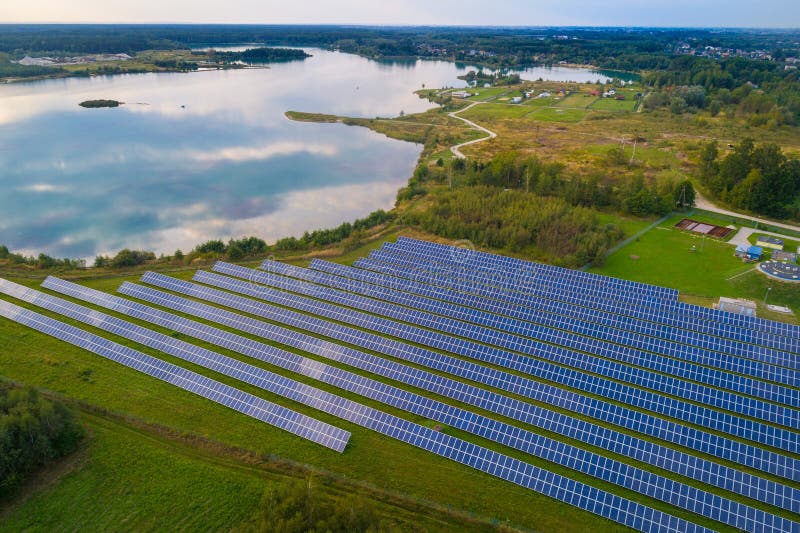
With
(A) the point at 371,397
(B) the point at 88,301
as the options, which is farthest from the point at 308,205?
(A) the point at 371,397

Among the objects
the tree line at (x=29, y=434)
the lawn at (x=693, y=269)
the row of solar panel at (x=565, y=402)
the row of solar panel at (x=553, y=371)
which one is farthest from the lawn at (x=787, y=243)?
the tree line at (x=29, y=434)

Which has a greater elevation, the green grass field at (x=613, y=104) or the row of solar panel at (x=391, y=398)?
the green grass field at (x=613, y=104)

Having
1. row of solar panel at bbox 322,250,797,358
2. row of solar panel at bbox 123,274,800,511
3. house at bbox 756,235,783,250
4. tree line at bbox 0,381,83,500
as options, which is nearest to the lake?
row of solar panel at bbox 123,274,800,511

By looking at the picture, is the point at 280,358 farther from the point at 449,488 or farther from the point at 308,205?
the point at 308,205

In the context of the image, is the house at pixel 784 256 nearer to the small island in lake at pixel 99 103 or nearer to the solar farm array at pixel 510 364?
the solar farm array at pixel 510 364

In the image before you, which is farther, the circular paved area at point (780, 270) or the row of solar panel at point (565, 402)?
the circular paved area at point (780, 270)

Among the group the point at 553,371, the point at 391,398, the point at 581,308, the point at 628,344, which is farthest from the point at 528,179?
the point at 391,398

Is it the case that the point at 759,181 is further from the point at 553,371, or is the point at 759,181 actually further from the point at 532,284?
the point at 553,371

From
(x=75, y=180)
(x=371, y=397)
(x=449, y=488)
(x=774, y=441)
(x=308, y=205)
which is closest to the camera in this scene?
(x=449, y=488)
